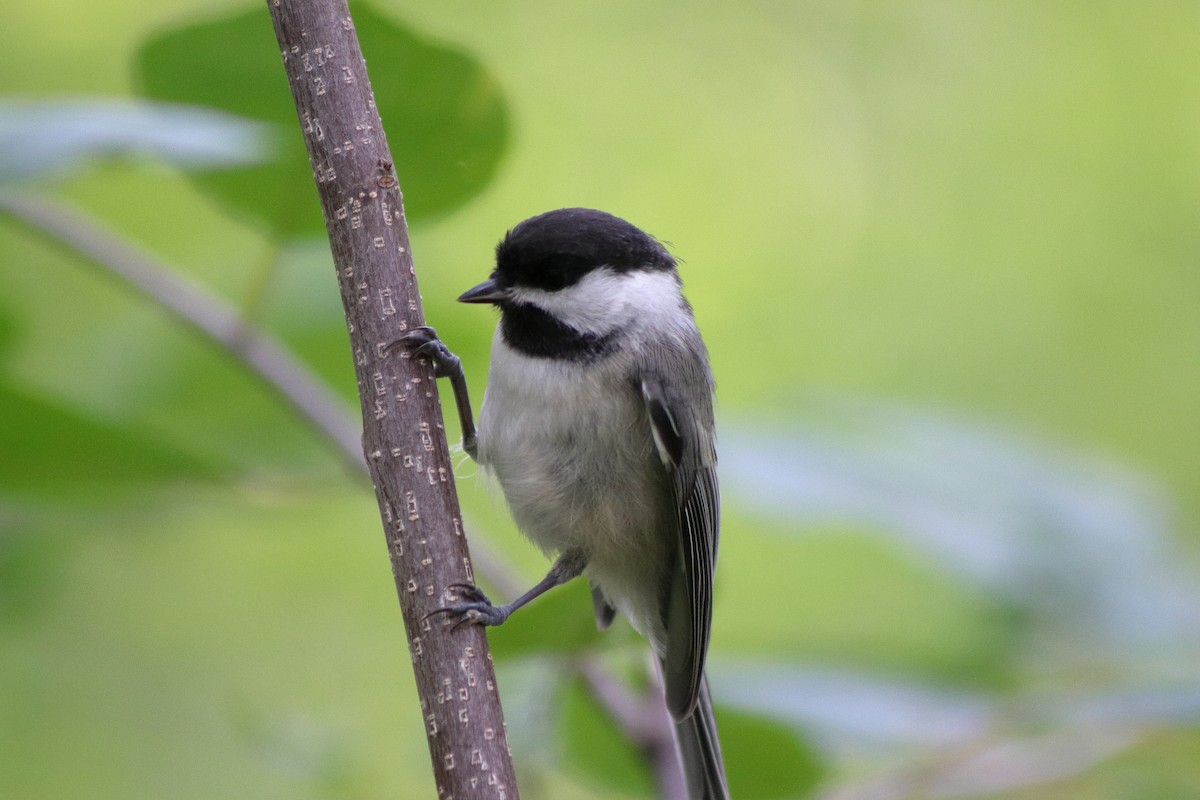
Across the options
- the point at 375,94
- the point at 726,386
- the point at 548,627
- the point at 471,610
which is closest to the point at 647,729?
the point at 548,627

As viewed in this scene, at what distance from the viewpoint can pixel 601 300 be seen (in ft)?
4.67

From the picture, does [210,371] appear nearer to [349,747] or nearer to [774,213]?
[349,747]

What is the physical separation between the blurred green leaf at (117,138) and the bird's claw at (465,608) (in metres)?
0.42

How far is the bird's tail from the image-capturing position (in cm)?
134

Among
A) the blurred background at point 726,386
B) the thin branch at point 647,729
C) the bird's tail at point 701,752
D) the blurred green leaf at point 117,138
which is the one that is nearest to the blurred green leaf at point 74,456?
the blurred background at point 726,386

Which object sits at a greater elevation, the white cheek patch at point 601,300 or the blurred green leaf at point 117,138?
the white cheek patch at point 601,300

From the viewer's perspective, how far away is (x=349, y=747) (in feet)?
4.50

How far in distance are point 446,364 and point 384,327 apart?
0.35 meters

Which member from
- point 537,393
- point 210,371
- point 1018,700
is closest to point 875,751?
point 1018,700

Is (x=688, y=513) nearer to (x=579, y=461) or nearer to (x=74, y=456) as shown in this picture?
(x=579, y=461)

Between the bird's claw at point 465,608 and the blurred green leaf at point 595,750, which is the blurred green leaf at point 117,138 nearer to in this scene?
the bird's claw at point 465,608

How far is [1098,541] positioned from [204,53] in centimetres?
118

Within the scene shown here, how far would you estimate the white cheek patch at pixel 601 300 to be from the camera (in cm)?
141

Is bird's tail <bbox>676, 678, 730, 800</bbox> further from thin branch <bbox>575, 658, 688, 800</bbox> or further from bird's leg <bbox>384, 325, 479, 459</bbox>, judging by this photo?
bird's leg <bbox>384, 325, 479, 459</bbox>
